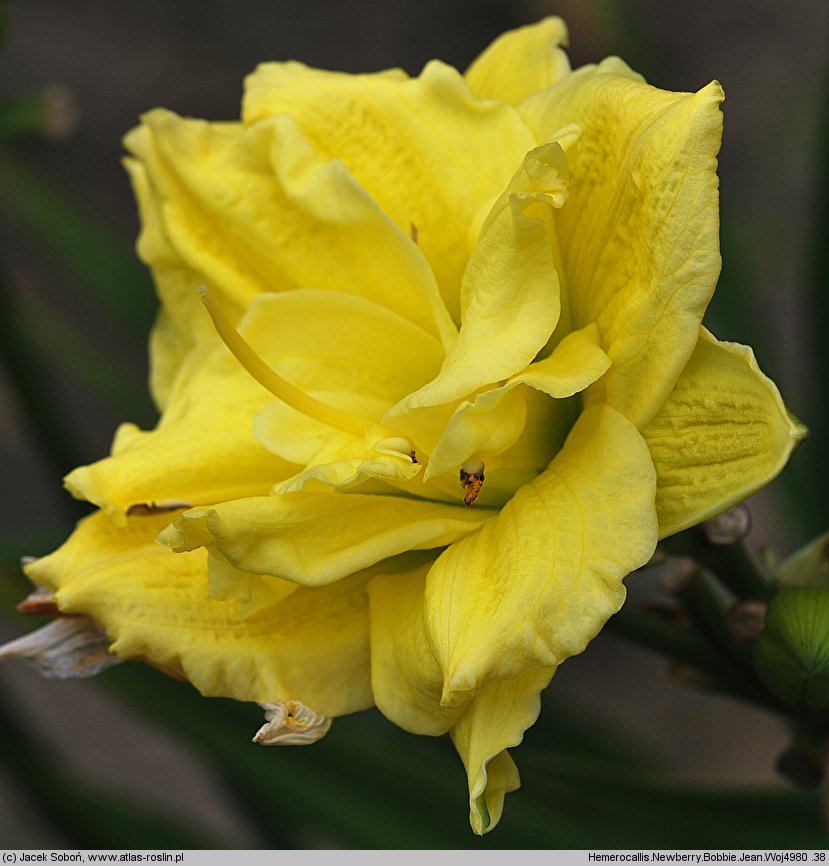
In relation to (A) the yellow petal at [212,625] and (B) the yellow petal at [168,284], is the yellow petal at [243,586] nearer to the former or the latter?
(A) the yellow petal at [212,625]

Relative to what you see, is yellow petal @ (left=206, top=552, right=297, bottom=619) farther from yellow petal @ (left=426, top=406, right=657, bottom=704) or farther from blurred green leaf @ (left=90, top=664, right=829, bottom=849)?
blurred green leaf @ (left=90, top=664, right=829, bottom=849)

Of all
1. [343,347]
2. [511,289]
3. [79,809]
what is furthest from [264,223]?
[79,809]

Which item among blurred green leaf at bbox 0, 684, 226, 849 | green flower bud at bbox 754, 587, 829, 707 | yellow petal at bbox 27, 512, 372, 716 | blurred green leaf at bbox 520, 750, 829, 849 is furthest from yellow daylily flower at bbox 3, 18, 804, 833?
blurred green leaf at bbox 0, 684, 226, 849

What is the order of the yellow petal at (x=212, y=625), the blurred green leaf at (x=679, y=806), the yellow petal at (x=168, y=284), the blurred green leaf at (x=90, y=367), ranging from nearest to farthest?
1. the yellow petal at (x=212, y=625)
2. the yellow petal at (x=168, y=284)
3. the blurred green leaf at (x=679, y=806)
4. the blurred green leaf at (x=90, y=367)

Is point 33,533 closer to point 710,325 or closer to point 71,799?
point 71,799

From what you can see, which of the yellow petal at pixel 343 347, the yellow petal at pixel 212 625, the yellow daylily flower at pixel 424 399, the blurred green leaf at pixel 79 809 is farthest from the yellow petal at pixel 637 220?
the blurred green leaf at pixel 79 809
